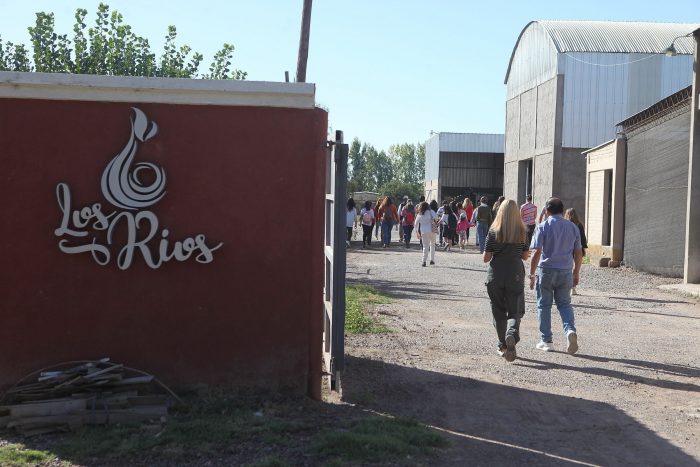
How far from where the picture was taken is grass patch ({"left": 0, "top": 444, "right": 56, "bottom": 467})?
5.50m

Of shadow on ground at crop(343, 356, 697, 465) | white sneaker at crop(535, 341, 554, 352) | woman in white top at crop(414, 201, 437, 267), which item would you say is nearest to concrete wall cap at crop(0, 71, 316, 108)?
shadow on ground at crop(343, 356, 697, 465)

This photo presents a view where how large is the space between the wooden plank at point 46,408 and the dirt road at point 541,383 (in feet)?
7.18

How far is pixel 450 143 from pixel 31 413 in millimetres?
51900

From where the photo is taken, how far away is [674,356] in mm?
9516

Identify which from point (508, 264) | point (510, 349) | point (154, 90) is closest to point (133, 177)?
point (154, 90)

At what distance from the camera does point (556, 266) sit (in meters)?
9.39

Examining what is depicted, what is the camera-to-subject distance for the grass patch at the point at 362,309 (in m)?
10.6

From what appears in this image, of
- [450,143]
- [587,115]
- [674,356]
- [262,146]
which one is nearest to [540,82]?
[587,115]

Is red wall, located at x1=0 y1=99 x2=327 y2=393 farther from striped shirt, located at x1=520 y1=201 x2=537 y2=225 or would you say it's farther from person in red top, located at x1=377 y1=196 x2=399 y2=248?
person in red top, located at x1=377 y1=196 x2=399 y2=248

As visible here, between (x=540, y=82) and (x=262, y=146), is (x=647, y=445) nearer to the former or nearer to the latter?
(x=262, y=146)

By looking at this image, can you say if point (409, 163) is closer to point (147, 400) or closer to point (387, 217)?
point (387, 217)

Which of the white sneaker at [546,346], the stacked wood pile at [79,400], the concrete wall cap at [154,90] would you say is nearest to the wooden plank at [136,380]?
the stacked wood pile at [79,400]

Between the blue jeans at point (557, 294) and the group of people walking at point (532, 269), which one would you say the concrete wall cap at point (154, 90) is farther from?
the blue jeans at point (557, 294)

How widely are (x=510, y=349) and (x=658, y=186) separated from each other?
38.5 feet
